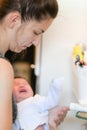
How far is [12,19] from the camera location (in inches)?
36.1

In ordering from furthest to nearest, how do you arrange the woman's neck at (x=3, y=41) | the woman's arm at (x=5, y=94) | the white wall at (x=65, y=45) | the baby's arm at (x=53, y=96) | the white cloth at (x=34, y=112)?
the white wall at (x=65, y=45) < the white cloth at (x=34, y=112) < the baby's arm at (x=53, y=96) < the woman's neck at (x=3, y=41) < the woman's arm at (x=5, y=94)

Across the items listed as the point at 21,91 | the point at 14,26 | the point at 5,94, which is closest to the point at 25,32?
the point at 14,26

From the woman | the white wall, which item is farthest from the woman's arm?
the white wall

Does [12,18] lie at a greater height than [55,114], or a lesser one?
greater

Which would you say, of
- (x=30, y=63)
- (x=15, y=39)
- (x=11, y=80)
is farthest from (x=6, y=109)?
(x=30, y=63)

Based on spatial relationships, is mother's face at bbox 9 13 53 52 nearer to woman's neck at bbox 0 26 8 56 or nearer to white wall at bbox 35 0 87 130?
woman's neck at bbox 0 26 8 56

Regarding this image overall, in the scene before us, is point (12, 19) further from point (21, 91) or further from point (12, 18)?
point (21, 91)

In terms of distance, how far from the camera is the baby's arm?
105 cm

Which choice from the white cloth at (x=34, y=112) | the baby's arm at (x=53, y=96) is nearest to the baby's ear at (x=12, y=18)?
the baby's arm at (x=53, y=96)

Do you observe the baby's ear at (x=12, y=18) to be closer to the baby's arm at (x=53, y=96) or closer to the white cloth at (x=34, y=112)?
the baby's arm at (x=53, y=96)

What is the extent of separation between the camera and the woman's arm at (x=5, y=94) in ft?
2.71

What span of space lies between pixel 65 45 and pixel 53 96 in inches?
13.4

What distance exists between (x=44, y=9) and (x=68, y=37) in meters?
0.42

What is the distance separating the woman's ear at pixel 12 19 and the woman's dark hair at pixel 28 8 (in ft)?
0.04
